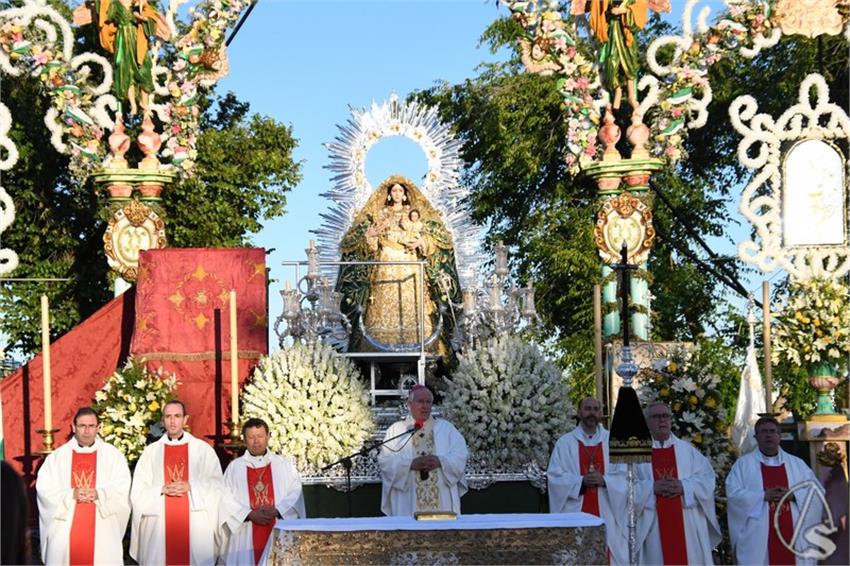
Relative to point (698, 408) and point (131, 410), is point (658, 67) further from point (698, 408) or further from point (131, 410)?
point (131, 410)

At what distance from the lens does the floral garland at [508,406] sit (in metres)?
13.6

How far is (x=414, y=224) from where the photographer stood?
16.0 meters

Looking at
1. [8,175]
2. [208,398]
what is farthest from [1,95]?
[208,398]

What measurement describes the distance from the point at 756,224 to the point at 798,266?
589mm

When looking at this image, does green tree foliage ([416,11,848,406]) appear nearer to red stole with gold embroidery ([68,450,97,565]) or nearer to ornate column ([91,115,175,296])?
ornate column ([91,115,175,296])

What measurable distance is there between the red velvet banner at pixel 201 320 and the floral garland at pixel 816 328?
4.68 metres

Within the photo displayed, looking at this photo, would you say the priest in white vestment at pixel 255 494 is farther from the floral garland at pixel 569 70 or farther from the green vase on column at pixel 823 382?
the floral garland at pixel 569 70

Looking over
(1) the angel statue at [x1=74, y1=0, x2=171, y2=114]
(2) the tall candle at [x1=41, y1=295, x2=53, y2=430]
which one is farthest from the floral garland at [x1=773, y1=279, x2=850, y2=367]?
(1) the angel statue at [x1=74, y1=0, x2=171, y2=114]

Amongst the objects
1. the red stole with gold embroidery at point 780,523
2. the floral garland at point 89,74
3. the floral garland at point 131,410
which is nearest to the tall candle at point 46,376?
the floral garland at point 131,410

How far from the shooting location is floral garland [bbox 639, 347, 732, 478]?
13.6 metres

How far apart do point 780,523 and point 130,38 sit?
8017 millimetres

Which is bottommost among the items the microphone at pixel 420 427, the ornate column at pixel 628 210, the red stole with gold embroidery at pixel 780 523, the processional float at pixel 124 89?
the red stole with gold embroidery at pixel 780 523

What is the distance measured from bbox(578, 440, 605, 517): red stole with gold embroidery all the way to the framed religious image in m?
4.22

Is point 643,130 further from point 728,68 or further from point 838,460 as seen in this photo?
point 728,68
